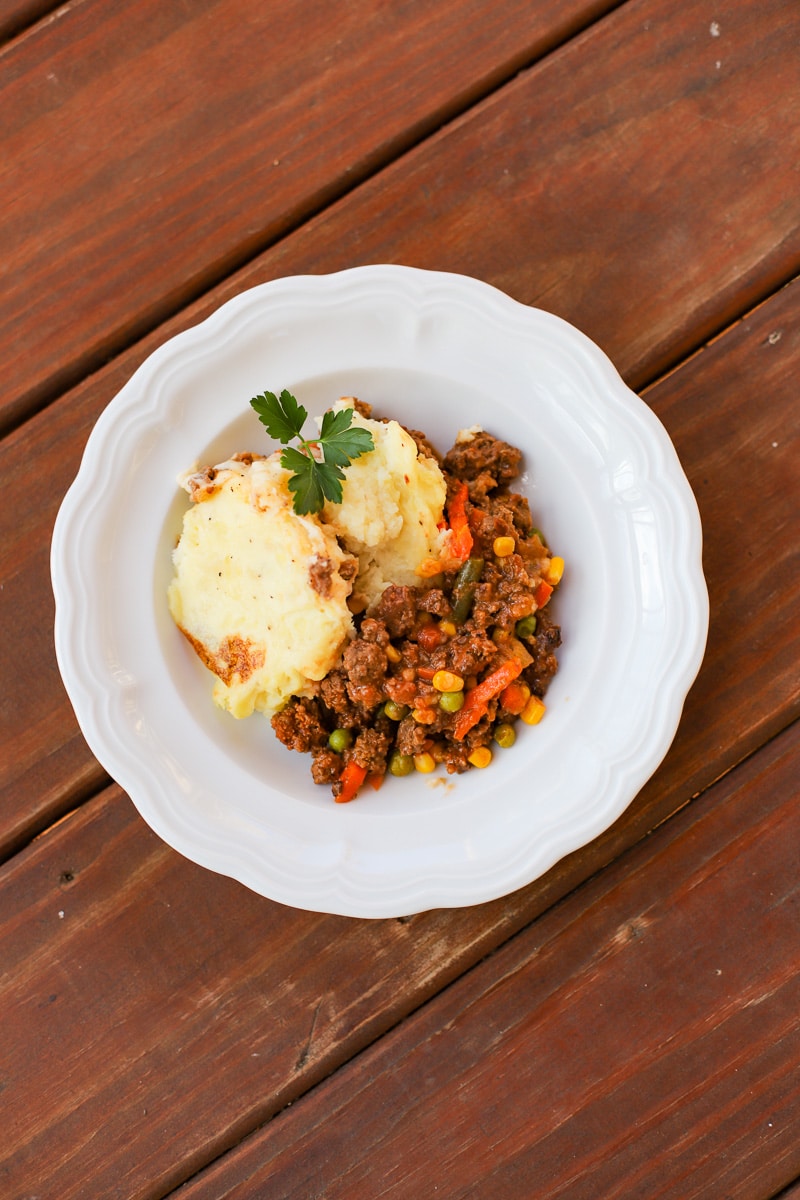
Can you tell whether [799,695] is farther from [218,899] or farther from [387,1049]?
[218,899]

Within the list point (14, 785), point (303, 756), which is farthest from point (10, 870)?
point (303, 756)

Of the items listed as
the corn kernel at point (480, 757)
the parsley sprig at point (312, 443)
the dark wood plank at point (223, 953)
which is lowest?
the dark wood plank at point (223, 953)

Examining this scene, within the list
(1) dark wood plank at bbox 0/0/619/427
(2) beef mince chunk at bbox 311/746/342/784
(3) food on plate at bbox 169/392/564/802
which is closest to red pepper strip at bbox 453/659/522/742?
(3) food on plate at bbox 169/392/564/802

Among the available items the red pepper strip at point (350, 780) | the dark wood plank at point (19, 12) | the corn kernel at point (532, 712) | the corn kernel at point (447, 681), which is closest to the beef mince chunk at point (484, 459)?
the corn kernel at point (447, 681)

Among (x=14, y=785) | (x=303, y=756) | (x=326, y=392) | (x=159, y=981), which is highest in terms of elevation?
(x=326, y=392)

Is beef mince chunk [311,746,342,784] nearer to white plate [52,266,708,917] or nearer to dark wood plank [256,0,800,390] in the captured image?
white plate [52,266,708,917]

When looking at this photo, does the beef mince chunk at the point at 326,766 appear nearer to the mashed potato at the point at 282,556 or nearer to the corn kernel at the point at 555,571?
the mashed potato at the point at 282,556

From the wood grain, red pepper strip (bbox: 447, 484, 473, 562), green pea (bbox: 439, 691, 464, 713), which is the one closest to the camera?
green pea (bbox: 439, 691, 464, 713)
